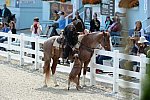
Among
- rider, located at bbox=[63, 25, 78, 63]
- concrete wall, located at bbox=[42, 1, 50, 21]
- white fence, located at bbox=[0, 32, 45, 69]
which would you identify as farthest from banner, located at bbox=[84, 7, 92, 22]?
rider, located at bbox=[63, 25, 78, 63]

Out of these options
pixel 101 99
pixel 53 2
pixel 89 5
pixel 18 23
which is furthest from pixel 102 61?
pixel 18 23

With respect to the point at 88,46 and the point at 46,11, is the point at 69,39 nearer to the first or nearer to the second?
the point at 88,46

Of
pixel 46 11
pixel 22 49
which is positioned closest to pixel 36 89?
pixel 22 49

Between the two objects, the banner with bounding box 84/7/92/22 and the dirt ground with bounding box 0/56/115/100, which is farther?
the banner with bounding box 84/7/92/22

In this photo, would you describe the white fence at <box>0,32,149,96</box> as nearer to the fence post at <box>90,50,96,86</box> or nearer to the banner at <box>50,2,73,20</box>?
the fence post at <box>90,50,96,86</box>

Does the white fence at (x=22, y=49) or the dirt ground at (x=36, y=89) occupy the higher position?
the white fence at (x=22, y=49)

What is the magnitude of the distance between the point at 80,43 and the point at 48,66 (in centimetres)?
101

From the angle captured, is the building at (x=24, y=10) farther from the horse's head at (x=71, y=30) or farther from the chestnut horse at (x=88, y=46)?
the horse's head at (x=71, y=30)

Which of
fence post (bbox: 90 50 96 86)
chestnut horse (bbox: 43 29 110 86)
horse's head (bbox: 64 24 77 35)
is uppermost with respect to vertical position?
horse's head (bbox: 64 24 77 35)

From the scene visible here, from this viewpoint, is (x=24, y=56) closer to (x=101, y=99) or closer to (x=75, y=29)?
(x=75, y=29)

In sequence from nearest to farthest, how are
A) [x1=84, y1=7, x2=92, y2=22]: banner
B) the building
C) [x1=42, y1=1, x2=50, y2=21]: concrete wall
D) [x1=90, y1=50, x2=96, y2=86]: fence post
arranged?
[x1=90, y1=50, x2=96, y2=86]: fence post → [x1=84, y1=7, x2=92, y2=22]: banner → [x1=42, y1=1, x2=50, y2=21]: concrete wall → the building

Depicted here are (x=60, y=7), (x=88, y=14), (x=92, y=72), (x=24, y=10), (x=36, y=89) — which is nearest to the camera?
(x=36, y=89)

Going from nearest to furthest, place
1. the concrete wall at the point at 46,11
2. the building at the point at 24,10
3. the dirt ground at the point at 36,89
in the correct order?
the dirt ground at the point at 36,89, the concrete wall at the point at 46,11, the building at the point at 24,10

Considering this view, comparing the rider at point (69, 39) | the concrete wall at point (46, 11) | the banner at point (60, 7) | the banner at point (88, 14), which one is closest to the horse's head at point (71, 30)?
the rider at point (69, 39)
